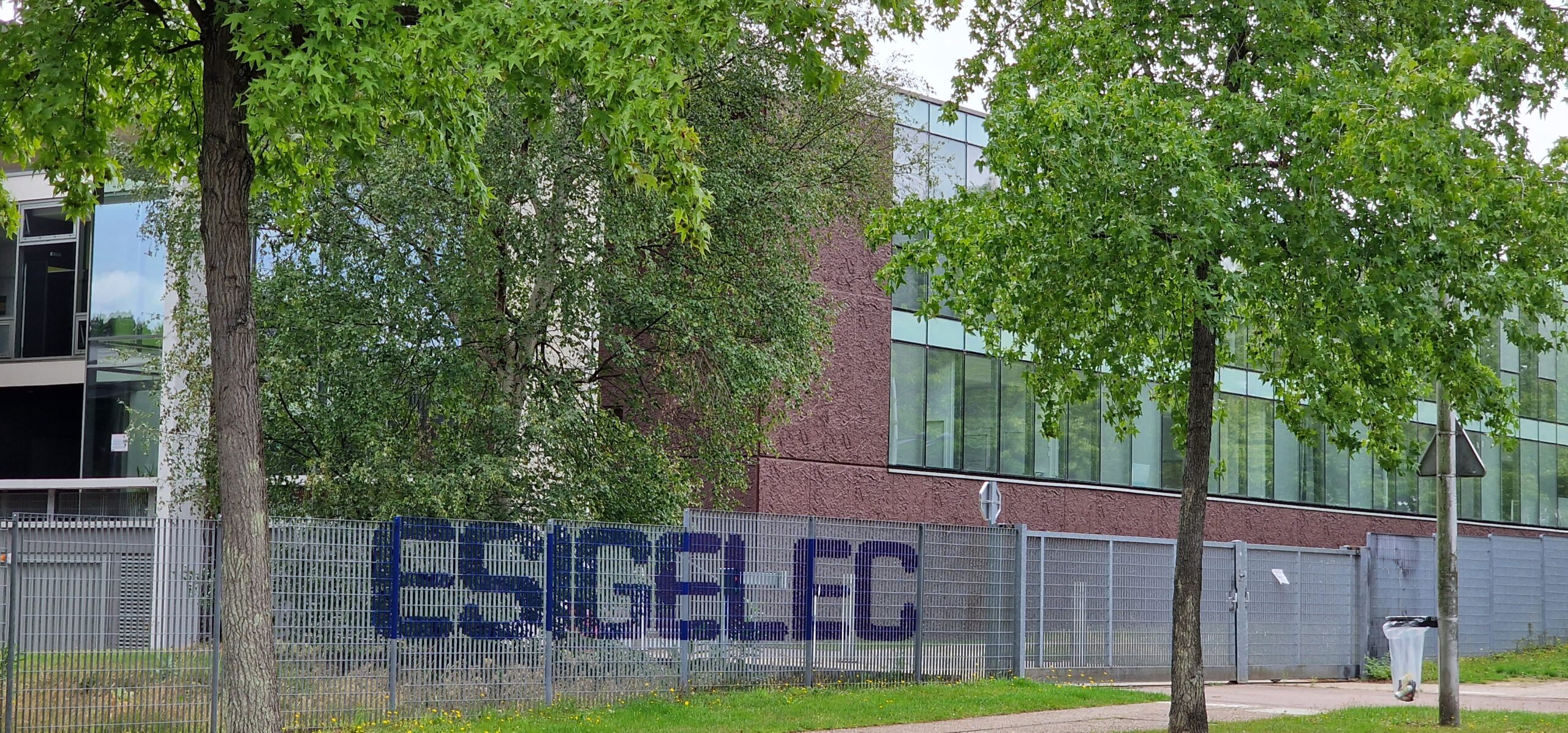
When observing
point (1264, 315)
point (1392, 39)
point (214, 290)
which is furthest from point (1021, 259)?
point (214, 290)

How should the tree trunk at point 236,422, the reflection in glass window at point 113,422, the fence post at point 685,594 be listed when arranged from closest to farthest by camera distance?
the tree trunk at point 236,422, the fence post at point 685,594, the reflection in glass window at point 113,422

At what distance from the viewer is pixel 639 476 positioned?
18.9 m

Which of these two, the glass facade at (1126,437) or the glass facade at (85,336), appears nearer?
the glass facade at (85,336)

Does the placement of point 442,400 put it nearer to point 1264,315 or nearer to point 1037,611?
point 1037,611

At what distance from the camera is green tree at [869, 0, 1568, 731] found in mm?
11586

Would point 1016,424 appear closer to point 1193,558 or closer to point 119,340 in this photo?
point 119,340

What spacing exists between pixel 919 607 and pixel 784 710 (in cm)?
344

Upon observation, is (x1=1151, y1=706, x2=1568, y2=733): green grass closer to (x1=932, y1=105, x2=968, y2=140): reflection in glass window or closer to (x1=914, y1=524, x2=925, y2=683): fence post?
(x1=914, y1=524, x2=925, y2=683): fence post

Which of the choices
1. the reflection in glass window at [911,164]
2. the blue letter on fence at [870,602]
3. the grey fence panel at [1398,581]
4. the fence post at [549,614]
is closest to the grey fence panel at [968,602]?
the blue letter on fence at [870,602]

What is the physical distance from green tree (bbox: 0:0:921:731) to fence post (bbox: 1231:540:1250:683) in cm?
1329

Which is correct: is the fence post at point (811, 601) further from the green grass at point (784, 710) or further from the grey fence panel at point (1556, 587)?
the grey fence panel at point (1556, 587)

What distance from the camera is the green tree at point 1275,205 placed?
11.6 m

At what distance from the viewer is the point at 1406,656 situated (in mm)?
17719

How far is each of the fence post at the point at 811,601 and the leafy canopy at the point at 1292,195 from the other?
14.4ft
